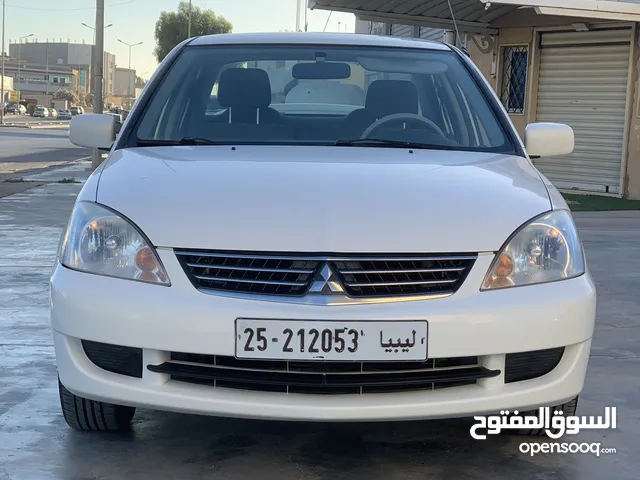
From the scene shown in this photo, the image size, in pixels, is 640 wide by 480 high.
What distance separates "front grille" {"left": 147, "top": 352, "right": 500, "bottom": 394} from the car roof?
195cm

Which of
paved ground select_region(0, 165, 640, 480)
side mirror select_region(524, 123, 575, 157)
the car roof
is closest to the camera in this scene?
paved ground select_region(0, 165, 640, 480)

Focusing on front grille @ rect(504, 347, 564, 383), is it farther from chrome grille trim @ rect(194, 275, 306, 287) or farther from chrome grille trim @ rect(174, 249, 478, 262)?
chrome grille trim @ rect(194, 275, 306, 287)

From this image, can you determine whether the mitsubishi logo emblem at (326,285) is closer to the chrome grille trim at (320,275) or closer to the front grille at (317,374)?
the chrome grille trim at (320,275)

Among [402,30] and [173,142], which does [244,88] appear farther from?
[402,30]

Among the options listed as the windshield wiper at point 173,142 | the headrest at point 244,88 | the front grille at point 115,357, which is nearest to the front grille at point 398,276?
the front grille at point 115,357

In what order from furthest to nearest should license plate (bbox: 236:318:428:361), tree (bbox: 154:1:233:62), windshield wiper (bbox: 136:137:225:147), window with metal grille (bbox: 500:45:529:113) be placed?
tree (bbox: 154:1:233:62) → window with metal grille (bbox: 500:45:529:113) → windshield wiper (bbox: 136:137:225:147) → license plate (bbox: 236:318:428:361)

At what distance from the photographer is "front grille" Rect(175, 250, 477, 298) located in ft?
9.04

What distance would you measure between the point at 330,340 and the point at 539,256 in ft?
2.48

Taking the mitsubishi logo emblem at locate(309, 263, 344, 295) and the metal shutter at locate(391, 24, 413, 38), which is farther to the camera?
the metal shutter at locate(391, 24, 413, 38)

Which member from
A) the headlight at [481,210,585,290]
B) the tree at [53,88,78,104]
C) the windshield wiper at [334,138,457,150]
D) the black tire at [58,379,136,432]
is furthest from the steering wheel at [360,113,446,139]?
the tree at [53,88,78,104]

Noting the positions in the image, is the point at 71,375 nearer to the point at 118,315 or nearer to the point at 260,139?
the point at 118,315

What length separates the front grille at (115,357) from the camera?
2.82 metres

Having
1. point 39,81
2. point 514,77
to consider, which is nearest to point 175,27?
point 514,77

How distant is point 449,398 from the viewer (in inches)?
110
